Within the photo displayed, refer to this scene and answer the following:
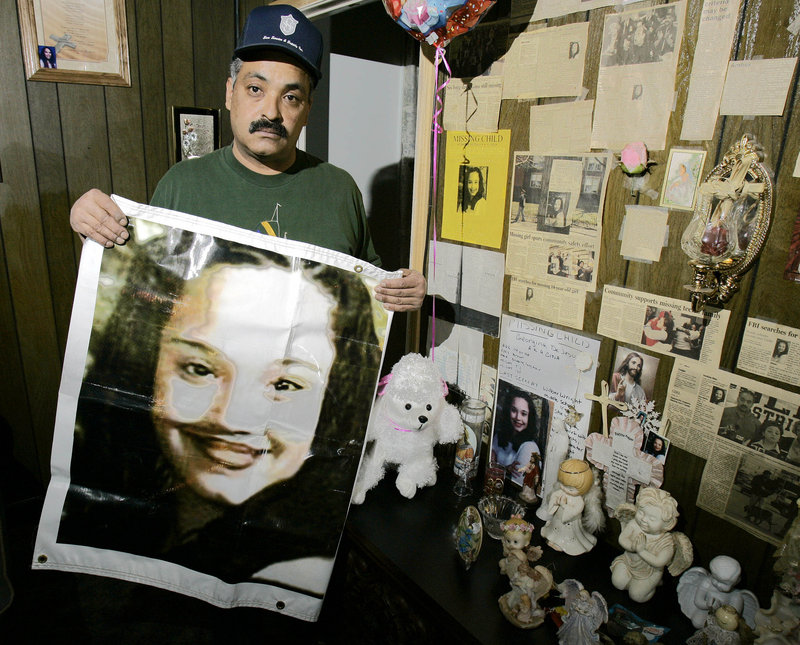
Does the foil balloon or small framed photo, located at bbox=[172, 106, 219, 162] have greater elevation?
the foil balloon

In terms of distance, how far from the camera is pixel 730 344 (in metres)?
0.98

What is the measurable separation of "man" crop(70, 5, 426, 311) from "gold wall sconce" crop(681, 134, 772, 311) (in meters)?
0.58

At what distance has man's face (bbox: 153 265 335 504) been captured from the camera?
1.16 metres

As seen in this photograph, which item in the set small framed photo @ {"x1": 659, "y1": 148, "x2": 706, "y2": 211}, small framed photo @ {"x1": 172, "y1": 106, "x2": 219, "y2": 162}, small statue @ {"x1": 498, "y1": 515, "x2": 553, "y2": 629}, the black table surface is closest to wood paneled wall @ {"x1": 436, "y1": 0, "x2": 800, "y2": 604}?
small framed photo @ {"x1": 659, "y1": 148, "x2": 706, "y2": 211}

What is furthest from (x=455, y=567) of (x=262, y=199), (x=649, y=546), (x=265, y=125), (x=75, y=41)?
(x=75, y=41)

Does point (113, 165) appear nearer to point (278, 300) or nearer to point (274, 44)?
point (274, 44)

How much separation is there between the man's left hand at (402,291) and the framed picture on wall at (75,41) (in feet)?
4.24

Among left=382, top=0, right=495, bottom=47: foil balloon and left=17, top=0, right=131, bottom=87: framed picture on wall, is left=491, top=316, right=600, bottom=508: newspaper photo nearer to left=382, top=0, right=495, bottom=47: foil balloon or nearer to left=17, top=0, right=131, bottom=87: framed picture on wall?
left=382, top=0, right=495, bottom=47: foil balloon

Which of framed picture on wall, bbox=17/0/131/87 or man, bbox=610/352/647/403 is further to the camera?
framed picture on wall, bbox=17/0/131/87

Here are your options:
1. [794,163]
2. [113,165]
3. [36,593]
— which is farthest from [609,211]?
[36,593]

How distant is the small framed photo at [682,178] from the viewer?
0.97 metres

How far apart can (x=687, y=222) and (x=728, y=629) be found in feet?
2.32

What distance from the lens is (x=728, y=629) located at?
2.90ft

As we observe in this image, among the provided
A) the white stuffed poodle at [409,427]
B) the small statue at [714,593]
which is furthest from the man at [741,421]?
the white stuffed poodle at [409,427]
